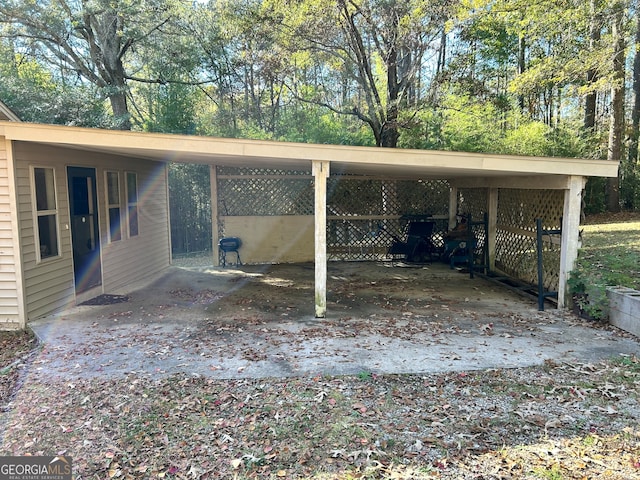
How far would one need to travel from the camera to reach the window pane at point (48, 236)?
5.33 m


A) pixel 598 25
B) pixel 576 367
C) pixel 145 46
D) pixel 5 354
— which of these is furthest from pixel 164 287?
pixel 598 25

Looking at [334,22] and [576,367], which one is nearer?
[576,367]

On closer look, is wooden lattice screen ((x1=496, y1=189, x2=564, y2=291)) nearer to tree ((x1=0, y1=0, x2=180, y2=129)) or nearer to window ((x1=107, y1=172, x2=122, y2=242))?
window ((x1=107, y1=172, x2=122, y2=242))

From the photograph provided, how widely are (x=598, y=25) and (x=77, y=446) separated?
14.2m

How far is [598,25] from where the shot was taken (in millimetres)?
11570

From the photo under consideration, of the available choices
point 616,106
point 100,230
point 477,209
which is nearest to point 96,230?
point 100,230

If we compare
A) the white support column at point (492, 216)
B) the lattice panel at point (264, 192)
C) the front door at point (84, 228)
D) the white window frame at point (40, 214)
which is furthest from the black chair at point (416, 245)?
the white window frame at point (40, 214)

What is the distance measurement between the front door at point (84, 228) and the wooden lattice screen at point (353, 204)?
307 cm

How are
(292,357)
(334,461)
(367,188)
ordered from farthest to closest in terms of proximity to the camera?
1. (367,188)
2. (292,357)
3. (334,461)

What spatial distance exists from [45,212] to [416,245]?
21.8 ft

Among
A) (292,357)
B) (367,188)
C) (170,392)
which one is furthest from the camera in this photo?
(367,188)

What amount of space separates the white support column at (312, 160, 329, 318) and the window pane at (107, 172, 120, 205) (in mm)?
3687

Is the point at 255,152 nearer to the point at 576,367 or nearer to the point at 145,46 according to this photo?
the point at 576,367

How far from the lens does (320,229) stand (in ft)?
16.9
